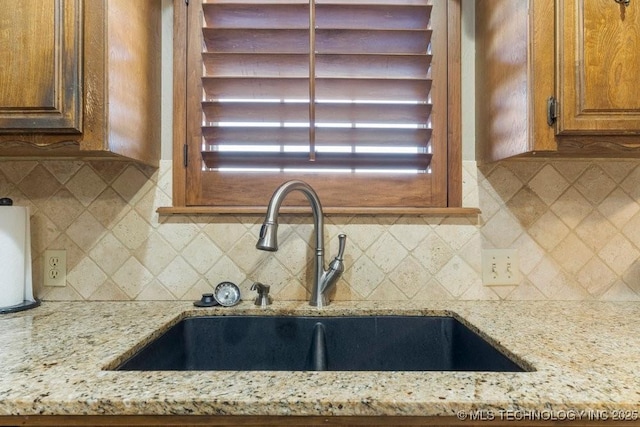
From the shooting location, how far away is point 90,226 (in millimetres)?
1222

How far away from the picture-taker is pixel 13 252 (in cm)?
107

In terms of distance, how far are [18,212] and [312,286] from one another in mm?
872

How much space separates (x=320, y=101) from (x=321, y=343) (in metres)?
0.75

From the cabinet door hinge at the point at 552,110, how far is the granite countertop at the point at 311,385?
513 mm

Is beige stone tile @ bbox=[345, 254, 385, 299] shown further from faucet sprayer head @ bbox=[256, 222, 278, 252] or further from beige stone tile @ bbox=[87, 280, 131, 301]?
beige stone tile @ bbox=[87, 280, 131, 301]

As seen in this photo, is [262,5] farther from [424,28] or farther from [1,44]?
[1,44]

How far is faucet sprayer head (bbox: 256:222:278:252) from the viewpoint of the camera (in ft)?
3.21

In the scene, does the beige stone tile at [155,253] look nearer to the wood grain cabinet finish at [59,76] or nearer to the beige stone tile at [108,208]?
the beige stone tile at [108,208]

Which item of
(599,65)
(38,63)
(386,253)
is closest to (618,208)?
(599,65)

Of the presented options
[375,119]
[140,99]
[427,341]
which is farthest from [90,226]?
[427,341]

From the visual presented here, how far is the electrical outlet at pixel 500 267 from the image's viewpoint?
4.01 feet

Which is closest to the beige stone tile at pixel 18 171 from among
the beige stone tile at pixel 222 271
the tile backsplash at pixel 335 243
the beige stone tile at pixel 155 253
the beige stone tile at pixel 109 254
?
the tile backsplash at pixel 335 243

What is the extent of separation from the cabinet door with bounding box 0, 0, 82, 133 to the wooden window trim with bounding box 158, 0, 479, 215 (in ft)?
1.16

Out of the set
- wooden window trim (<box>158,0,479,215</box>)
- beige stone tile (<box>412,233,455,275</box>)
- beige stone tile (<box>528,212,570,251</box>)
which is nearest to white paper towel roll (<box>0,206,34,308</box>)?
wooden window trim (<box>158,0,479,215</box>)
